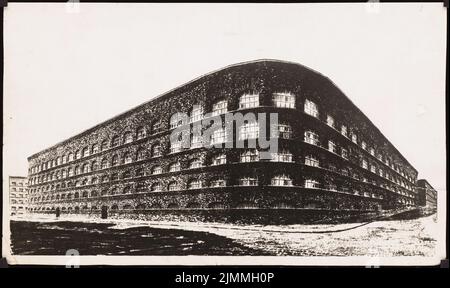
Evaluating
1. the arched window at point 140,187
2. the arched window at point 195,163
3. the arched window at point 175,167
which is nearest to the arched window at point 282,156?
the arched window at point 195,163

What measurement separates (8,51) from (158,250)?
18.1ft

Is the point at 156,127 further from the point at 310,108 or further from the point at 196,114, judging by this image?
the point at 310,108

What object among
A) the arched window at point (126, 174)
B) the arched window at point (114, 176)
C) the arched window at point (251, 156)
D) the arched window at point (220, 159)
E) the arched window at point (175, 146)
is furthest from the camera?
the arched window at point (126, 174)

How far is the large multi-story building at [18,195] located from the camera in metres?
9.82

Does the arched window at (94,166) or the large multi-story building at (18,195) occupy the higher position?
the arched window at (94,166)

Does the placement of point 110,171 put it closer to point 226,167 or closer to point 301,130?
point 226,167

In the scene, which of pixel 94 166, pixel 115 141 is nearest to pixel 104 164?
pixel 94 166

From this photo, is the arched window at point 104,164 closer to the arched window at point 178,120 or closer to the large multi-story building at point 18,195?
the large multi-story building at point 18,195

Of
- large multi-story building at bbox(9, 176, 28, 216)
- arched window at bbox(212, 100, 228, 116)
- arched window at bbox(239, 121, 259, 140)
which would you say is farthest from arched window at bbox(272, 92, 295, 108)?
large multi-story building at bbox(9, 176, 28, 216)

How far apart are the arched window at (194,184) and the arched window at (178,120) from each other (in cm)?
141

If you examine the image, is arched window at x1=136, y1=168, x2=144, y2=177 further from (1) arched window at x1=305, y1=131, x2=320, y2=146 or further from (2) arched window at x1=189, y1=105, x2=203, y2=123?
(1) arched window at x1=305, y1=131, x2=320, y2=146

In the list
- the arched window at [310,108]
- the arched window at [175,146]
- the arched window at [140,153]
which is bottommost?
the arched window at [140,153]

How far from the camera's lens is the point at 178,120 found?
10.4 meters
